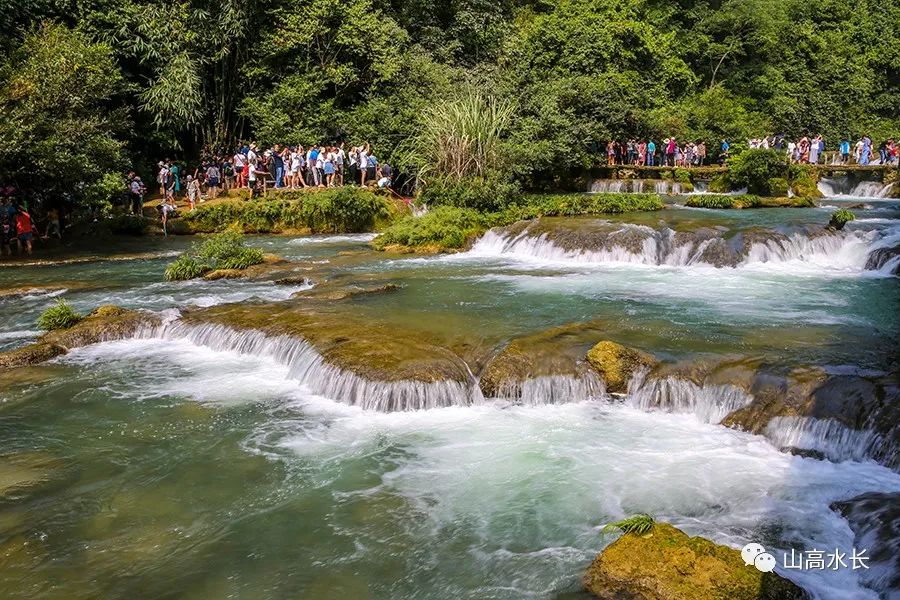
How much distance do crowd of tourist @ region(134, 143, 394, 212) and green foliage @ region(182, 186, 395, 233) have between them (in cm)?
100

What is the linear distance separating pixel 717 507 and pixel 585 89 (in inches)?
980

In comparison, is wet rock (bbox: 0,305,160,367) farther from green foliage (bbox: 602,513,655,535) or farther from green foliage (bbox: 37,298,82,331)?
green foliage (bbox: 602,513,655,535)

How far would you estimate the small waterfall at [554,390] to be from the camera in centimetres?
851

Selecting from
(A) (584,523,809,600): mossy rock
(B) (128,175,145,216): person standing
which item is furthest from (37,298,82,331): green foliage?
(B) (128,175,145,216): person standing

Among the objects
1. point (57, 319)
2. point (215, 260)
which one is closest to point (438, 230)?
point (215, 260)

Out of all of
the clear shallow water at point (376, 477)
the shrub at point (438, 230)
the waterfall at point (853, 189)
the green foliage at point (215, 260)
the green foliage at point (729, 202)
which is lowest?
the clear shallow water at point (376, 477)

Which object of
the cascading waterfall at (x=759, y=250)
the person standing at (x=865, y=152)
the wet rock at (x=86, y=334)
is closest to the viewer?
the wet rock at (x=86, y=334)

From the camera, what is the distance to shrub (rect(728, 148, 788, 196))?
Answer: 2395 centimetres

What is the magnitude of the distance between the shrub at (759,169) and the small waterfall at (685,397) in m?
18.3

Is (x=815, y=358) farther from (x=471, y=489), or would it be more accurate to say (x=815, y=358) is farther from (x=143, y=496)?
(x=143, y=496)

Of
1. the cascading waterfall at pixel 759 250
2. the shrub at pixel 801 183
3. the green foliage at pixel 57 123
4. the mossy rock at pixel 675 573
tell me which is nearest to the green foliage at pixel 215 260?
the green foliage at pixel 57 123

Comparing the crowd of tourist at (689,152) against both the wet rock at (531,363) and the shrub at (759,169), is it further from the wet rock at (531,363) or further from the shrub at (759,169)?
the wet rock at (531,363)

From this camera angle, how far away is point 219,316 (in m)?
11.5

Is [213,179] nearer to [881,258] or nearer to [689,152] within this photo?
[881,258]
